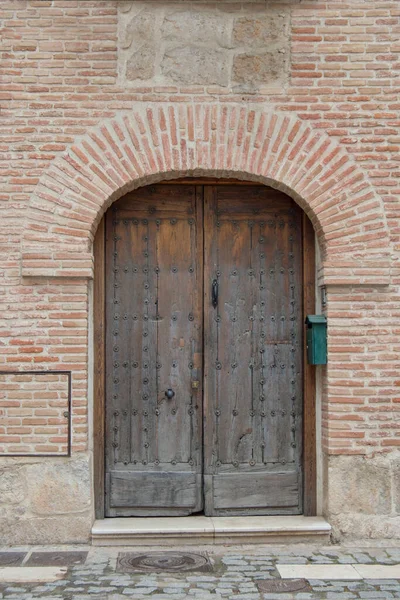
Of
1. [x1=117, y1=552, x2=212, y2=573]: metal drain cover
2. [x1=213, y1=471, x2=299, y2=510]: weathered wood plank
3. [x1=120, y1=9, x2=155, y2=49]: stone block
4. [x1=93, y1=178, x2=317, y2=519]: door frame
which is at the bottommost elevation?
[x1=117, y1=552, x2=212, y2=573]: metal drain cover

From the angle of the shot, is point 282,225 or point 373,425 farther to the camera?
point 282,225

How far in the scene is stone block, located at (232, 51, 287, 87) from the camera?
6.26m

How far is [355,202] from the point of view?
6.18m

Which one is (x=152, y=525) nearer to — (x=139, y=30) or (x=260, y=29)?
(x=139, y=30)

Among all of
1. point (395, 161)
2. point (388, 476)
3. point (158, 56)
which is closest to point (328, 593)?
point (388, 476)

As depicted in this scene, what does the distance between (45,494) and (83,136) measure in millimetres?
2845

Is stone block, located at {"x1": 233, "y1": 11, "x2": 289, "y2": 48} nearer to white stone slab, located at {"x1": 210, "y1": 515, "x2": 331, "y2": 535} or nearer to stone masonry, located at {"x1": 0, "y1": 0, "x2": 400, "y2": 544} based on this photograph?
stone masonry, located at {"x1": 0, "y1": 0, "x2": 400, "y2": 544}

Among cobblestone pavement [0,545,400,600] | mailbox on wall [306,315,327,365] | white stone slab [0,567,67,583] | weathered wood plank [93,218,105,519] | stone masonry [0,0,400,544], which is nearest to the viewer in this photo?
cobblestone pavement [0,545,400,600]

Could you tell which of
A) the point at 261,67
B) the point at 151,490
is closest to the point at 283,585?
the point at 151,490

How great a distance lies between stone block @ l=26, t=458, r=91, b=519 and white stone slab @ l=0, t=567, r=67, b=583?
642mm

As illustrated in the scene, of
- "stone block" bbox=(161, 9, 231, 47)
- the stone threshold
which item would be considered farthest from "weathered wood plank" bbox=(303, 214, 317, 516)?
"stone block" bbox=(161, 9, 231, 47)

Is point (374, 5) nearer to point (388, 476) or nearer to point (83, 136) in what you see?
point (83, 136)

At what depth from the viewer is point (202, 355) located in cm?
651

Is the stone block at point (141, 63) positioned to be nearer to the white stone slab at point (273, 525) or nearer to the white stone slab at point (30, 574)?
the white stone slab at point (273, 525)
